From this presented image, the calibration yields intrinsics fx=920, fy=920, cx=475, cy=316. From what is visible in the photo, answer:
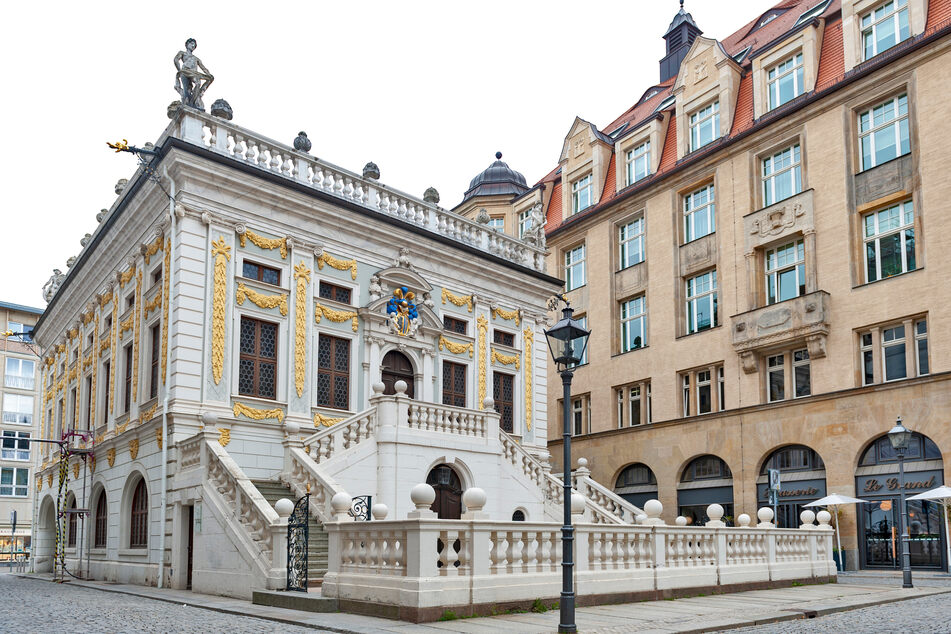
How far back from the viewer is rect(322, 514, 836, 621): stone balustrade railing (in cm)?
1273

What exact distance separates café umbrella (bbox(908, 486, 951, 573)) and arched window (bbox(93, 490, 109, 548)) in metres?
22.4

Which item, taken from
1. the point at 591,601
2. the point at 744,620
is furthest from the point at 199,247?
the point at 744,620

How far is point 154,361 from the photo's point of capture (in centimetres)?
2322

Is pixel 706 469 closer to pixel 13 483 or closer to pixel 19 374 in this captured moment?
pixel 13 483

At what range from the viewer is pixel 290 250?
77.5 ft

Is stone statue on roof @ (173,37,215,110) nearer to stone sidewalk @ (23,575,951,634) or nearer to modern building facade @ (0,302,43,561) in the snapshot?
stone sidewalk @ (23,575,951,634)

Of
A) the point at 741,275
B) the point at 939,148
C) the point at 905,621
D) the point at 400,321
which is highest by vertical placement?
the point at 939,148

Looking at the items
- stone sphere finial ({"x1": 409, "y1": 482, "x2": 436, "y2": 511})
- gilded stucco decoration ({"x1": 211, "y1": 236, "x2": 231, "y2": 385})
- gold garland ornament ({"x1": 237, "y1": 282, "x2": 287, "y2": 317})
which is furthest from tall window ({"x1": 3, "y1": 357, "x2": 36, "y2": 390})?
stone sphere finial ({"x1": 409, "y1": 482, "x2": 436, "y2": 511})

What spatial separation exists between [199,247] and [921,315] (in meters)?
21.4

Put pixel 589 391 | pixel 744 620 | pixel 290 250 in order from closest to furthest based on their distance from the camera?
pixel 744 620 → pixel 290 250 → pixel 589 391

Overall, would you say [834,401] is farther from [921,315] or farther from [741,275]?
[741,275]

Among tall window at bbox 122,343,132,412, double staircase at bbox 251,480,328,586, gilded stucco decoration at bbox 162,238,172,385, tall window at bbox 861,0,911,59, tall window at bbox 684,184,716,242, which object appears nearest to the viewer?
double staircase at bbox 251,480,328,586

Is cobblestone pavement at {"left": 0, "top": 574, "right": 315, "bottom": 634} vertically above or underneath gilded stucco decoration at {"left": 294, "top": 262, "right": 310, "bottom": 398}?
underneath

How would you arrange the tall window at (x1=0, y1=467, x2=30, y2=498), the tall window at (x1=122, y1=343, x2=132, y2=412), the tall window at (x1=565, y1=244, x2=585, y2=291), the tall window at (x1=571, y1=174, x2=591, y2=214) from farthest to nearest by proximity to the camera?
the tall window at (x1=0, y1=467, x2=30, y2=498) → the tall window at (x1=571, y1=174, x2=591, y2=214) → the tall window at (x1=565, y1=244, x2=585, y2=291) → the tall window at (x1=122, y1=343, x2=132, y2=412)
